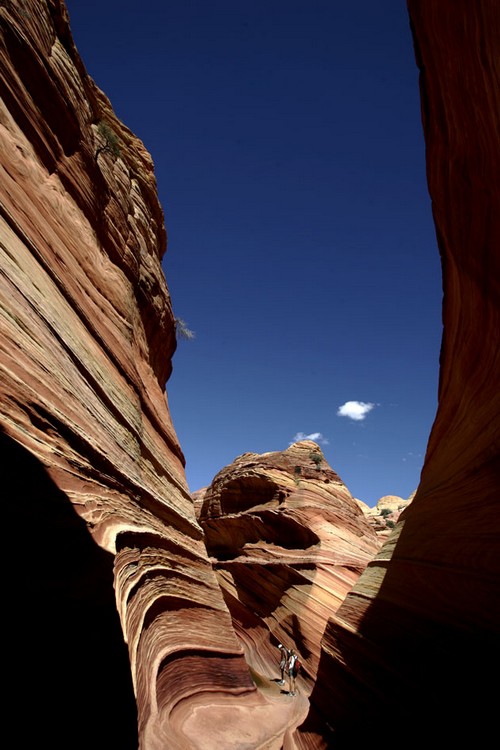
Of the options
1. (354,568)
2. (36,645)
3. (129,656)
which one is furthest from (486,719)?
(354,568)

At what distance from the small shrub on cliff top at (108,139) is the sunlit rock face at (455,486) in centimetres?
618

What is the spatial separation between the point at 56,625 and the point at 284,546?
51.7 feet

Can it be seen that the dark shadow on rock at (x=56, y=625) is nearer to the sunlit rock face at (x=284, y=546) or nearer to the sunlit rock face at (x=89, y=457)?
the sunlit rock face at (x=89, y=457)

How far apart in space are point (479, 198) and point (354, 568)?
14.4 meters

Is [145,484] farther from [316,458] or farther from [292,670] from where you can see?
[316,458]

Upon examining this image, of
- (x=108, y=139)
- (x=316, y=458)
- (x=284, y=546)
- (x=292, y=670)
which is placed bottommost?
(x=292, y=670)

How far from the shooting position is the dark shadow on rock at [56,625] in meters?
2.91

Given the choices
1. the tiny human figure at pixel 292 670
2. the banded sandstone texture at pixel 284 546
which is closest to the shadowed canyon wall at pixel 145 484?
→ the tiny human figure at pixel 292 670

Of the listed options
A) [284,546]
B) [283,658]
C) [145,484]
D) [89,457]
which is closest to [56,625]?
[89,457]

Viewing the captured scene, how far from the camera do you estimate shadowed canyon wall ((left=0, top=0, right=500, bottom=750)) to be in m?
3.38

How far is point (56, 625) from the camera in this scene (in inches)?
128

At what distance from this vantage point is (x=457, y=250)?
15.6 ft

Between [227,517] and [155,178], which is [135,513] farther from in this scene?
[227,517]

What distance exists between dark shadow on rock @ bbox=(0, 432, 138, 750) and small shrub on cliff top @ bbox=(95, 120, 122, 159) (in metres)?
7.32
